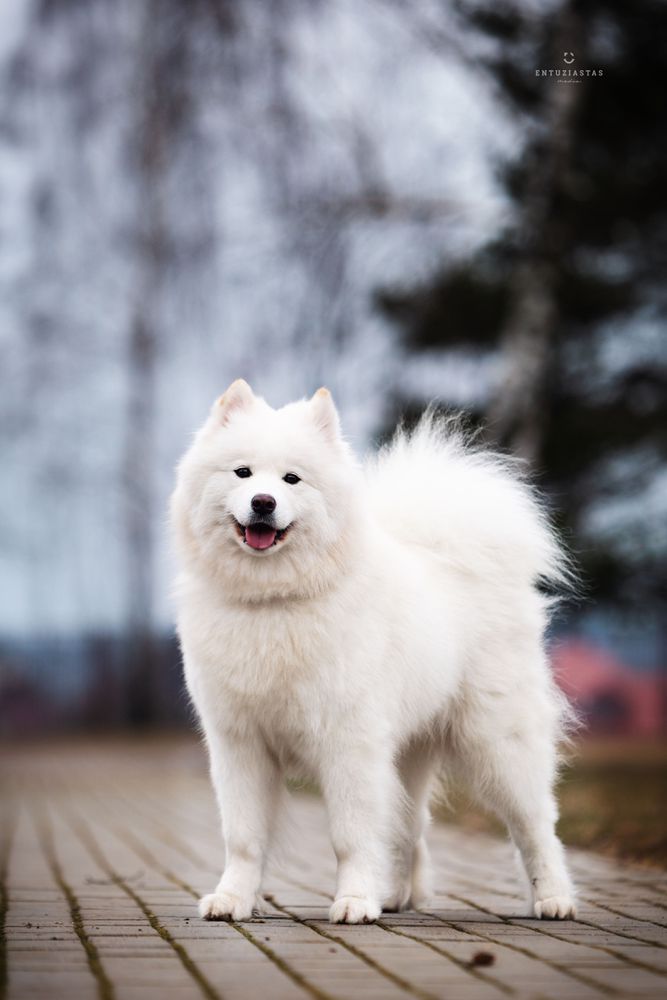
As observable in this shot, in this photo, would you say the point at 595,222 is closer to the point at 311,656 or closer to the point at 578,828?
the point at 578,828

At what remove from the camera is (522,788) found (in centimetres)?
526

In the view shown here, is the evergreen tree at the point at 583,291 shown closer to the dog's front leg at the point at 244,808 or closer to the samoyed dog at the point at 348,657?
the samoyed dog at the point at 348,657

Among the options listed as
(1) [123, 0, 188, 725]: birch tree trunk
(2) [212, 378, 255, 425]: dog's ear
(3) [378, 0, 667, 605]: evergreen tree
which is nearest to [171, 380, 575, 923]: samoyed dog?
(2) [212, 378, 255, 425]: dog's ear

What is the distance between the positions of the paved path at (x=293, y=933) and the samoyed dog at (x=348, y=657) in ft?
0.84

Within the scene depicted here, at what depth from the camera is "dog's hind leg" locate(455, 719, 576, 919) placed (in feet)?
17.2

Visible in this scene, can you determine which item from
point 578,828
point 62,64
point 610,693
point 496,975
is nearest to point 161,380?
point 62,64

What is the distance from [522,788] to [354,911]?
2.85ft

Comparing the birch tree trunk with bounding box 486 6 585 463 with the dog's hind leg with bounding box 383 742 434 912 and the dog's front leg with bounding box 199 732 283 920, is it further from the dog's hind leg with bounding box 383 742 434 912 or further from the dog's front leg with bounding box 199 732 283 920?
Result: the dog's front leg with bounding box 199 732 283 920

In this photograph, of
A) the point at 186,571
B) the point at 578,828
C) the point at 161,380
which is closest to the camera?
the point at 186,571

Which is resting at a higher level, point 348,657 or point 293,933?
point 348,657

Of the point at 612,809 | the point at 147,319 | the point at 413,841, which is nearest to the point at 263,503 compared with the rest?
the point at 413,841

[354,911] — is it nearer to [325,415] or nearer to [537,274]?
[325,415]

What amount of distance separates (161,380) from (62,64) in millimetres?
4867

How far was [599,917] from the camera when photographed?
5.04 meters
